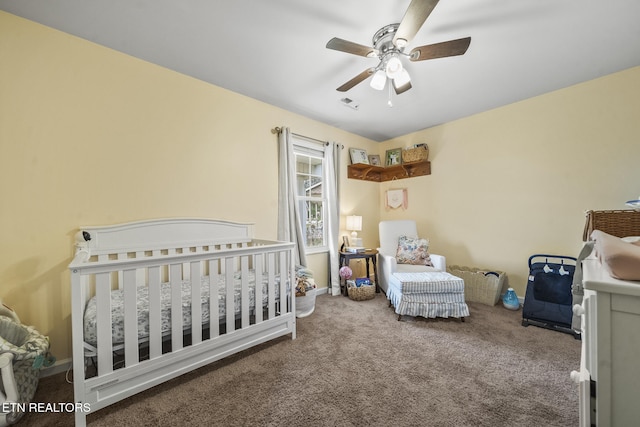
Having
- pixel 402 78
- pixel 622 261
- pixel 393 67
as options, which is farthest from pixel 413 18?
pixel 622 261

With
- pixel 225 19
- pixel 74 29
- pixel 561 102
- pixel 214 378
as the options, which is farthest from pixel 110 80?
pixel 561 102

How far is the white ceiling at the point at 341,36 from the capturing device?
1505 millimetres

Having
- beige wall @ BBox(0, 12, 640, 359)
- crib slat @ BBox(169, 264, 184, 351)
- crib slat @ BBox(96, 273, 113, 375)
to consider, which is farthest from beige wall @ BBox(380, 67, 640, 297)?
crib slat @ BBox(96, 273, 113, 375)

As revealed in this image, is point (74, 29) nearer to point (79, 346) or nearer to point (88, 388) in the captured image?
point (79, 346)

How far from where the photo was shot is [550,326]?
7.11 feet

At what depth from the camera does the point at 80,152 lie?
1.78 meters

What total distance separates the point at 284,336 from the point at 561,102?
11.8 ft

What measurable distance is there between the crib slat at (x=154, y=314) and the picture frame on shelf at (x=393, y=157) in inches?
131

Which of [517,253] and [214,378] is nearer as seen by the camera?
[214,378]

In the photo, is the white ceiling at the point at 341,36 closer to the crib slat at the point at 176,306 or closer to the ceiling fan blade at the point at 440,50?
the ceiling fan blade at the point at 440,50

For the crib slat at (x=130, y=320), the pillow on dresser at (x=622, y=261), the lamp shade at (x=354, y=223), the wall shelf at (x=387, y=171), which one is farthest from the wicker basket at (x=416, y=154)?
the crib slat at (x=130, y=320)

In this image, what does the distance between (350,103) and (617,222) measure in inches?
97.4

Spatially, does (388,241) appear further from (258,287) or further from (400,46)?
(400,46)

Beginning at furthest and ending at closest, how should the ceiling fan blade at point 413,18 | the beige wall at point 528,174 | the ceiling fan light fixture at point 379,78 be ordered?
1. the beige wall at point 528,174
2. the ceiling fan light fixture at point 379,78
3. the ceiling fan blade at point 413,18
